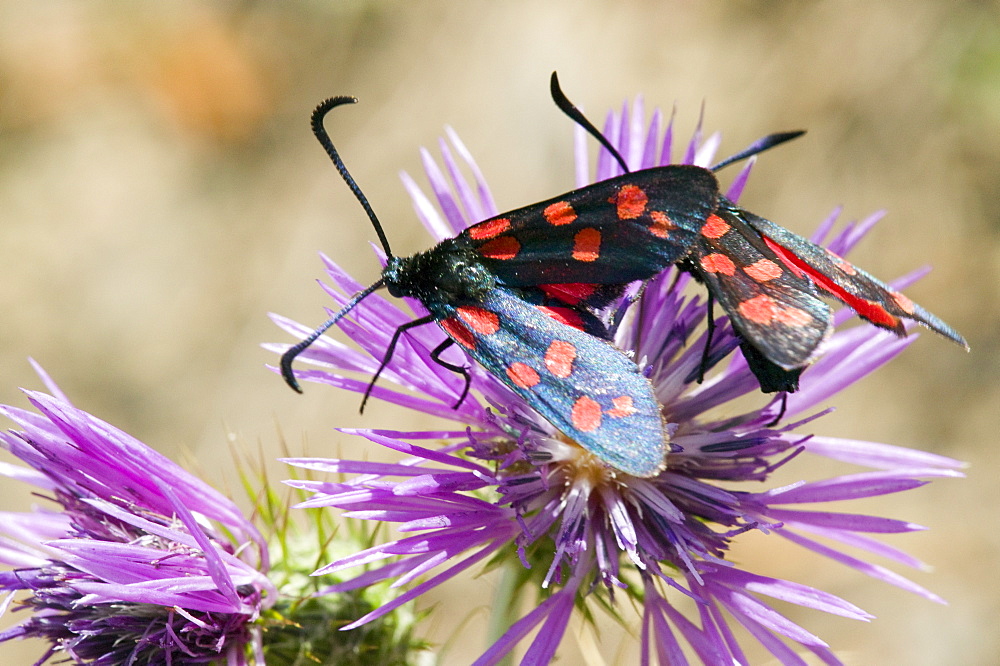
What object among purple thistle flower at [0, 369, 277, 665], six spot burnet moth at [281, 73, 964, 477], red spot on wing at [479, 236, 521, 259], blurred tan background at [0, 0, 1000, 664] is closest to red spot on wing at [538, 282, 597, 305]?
six spot burnet moth at [281, 73, 964, 477]

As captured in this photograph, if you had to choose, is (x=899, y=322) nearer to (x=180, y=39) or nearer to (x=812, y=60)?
(x=812, y=60)

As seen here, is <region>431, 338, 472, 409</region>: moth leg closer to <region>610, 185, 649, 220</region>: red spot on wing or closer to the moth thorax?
the moth thorax

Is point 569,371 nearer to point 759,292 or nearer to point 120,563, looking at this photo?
point 759,292

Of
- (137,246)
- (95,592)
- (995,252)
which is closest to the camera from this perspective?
(95,592)

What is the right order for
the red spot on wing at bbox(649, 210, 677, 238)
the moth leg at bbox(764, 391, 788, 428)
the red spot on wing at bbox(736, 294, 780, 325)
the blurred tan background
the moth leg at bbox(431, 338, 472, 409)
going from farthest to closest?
1. the blurred tan background
2. the moth leg at bbox(764, 391, 788, 428)
3. the moth leg at bbox(431, 338, 472, 409)
4. the red spot on wing at bbox(649, 210, 677, 238)
5. the red spot on wing at bbox(736, 294, 780, 325)

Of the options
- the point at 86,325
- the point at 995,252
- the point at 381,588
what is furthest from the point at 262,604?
the point at 995,252
